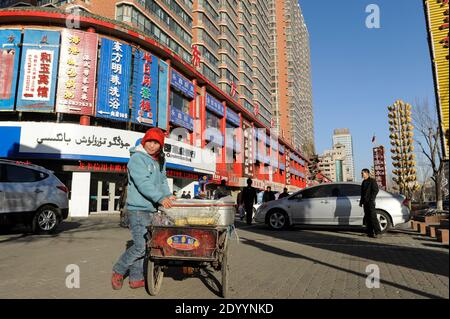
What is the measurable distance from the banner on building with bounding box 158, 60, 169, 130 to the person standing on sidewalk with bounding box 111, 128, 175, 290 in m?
22.7

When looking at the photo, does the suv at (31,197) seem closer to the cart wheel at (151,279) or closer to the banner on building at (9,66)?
the cart wheel at (151,279)

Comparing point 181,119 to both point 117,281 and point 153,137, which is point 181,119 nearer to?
point 153,137

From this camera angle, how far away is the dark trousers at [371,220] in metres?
8.37

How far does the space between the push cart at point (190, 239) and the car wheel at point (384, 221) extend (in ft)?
23.4

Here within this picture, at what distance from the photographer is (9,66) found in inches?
824

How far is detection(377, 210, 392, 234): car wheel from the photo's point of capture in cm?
918

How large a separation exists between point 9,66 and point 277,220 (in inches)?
808

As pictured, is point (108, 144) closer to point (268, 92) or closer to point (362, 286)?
point (362, 286)

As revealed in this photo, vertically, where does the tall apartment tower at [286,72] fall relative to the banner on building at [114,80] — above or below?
above

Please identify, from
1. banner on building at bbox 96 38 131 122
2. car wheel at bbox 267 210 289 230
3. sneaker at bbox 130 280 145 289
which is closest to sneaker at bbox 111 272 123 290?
Answer: sneaker at bbox 130 280 145 289

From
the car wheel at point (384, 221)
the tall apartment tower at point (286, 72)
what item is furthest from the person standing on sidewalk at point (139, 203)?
the tall apartment tower at point (286, 72)

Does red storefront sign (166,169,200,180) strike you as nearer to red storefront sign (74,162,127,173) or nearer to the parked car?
red storefront sign (74,162,127,173)

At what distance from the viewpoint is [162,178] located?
4.15m

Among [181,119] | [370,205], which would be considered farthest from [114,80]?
[370,205]
